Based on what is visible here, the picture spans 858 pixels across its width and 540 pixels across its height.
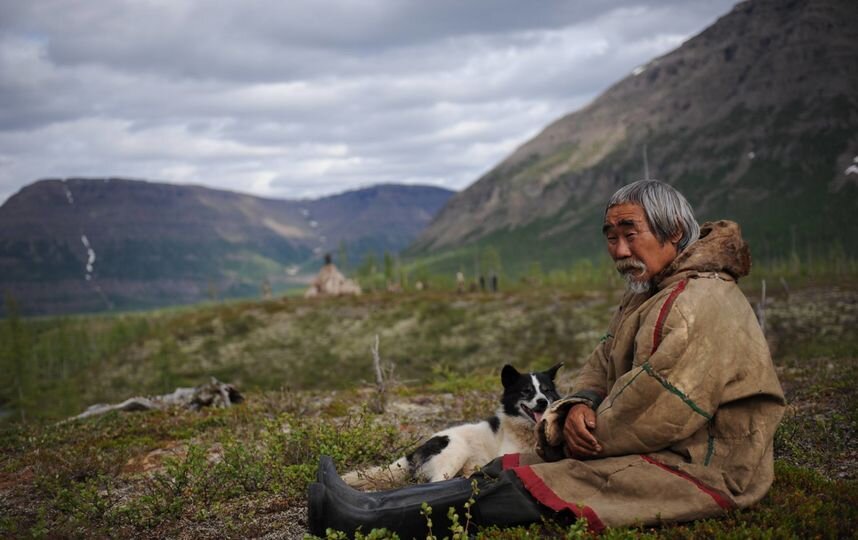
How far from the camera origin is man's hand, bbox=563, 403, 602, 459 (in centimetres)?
626

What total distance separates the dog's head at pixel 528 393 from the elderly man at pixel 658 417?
2772 mm

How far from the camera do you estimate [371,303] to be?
83000 millimetres

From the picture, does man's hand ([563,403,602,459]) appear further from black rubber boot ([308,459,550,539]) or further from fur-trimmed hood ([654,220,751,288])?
fur-trimmed hood ([654,220,751,288])

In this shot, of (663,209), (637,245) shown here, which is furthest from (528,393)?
(663,209)

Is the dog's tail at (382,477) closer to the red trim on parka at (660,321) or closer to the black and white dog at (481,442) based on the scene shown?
the black and white dog at (481,442)

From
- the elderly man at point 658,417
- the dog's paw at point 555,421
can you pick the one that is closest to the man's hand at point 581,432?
the elderly man at point 658,417

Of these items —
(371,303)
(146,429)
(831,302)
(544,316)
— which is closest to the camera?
(146,429)

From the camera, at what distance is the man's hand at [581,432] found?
6.26m

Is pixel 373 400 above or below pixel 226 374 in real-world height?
above

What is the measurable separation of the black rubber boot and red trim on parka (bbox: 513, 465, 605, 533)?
0.35 ft

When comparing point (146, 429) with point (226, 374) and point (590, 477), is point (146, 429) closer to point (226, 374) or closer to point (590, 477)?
point (590, 477)

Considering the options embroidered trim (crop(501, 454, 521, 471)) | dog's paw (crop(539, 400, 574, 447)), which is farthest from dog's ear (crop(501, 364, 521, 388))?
dog's paw (crop(539, 400, 574, 447))

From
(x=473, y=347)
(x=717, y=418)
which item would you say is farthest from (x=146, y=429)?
(x=473, y=347)

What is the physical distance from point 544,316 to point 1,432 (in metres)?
57.4
